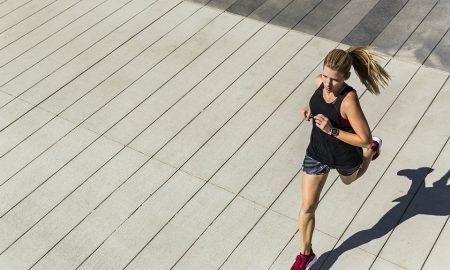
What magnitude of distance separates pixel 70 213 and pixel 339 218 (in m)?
2.62

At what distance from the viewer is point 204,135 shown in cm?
616

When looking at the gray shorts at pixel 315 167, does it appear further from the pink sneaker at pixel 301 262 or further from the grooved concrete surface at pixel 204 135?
the grooved concrete surface at pixel 204 135

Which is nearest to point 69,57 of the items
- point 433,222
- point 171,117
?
point 171,117

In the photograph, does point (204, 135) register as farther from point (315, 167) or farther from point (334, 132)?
point (334, 132)

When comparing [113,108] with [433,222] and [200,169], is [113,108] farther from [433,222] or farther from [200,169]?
[433,222]

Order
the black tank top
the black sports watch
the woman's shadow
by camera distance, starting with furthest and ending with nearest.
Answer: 1. the woman's shadow
2. the black tank top
3. the black sports watch

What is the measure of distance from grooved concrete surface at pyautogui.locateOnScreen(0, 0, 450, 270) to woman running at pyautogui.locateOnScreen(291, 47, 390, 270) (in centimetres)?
66

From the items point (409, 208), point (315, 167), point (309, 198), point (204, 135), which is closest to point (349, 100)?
point (315, 167)

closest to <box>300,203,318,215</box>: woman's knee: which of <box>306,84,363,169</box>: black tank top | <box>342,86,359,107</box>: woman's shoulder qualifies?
<box>306,84,363,169</box>: black tank top

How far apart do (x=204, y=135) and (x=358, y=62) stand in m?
2.46

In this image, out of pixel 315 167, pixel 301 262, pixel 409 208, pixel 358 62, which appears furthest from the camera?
pixel 409 208

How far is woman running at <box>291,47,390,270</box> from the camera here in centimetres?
397

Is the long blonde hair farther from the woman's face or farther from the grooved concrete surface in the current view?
the grooved concrete surface

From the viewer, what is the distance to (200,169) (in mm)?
5754
